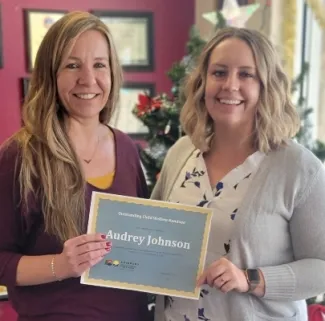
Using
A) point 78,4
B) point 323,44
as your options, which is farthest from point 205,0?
point 323,44

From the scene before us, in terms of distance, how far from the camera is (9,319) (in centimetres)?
217

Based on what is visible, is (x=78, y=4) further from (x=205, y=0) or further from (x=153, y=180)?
(x=153, y=180)

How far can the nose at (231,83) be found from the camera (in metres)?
1.33

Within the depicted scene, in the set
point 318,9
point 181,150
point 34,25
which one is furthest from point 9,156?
point 34,25

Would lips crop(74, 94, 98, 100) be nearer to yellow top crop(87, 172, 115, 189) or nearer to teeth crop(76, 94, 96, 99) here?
teeth crop(76, 94, 96, 99)

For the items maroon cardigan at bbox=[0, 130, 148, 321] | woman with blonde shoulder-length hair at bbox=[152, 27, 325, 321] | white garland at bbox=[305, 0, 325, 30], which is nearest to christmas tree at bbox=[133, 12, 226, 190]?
white garland at bbox=[305, 0, 325, 30]

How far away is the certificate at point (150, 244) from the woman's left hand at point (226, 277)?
2.2 inches

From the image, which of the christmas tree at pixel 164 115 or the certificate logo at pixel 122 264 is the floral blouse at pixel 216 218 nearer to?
the certificate logo at pixel 122 264

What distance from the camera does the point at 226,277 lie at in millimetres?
1225

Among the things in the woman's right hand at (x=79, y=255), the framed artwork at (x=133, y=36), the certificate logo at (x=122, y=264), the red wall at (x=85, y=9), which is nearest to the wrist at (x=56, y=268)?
the woman's right hand at (x=79, y=255)

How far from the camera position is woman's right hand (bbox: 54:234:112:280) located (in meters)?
1.25

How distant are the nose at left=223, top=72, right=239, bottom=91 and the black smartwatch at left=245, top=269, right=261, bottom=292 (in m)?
0.48

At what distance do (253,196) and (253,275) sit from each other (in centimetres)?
20

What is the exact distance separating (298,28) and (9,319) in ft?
6.40
